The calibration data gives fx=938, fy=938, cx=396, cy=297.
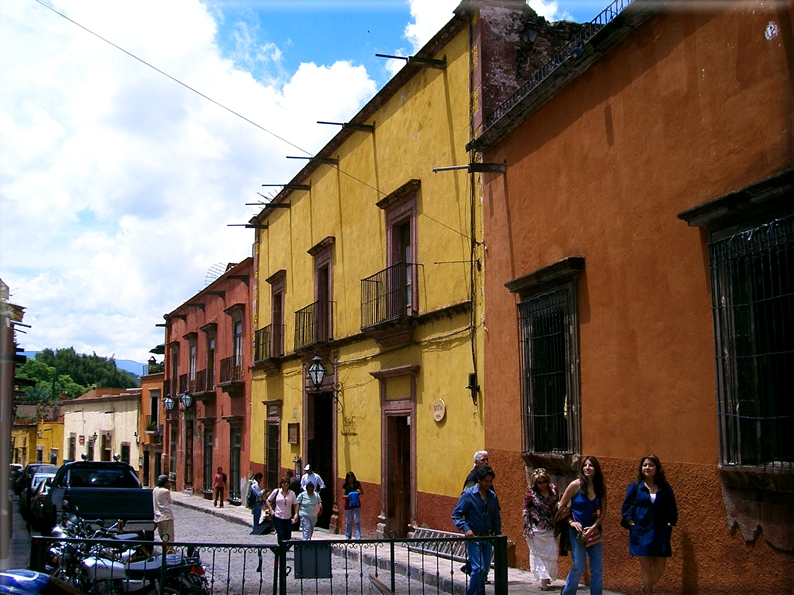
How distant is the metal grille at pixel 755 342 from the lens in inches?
278

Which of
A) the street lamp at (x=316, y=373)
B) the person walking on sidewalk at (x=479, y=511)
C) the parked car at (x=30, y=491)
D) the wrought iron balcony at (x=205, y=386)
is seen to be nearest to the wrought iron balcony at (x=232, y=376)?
the wrought iron balcony at (x=205, y=386)

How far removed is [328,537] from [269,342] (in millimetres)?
7586

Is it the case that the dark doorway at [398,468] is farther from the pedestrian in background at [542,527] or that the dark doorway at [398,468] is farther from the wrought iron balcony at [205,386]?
the wrought iron balcony at [205,386]

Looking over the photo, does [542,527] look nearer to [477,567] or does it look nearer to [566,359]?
[477,567]

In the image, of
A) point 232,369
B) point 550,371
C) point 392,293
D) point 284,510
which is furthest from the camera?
point 232,369

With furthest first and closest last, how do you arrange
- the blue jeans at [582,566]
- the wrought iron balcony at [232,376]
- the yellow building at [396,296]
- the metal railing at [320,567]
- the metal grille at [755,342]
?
the wrought iron balcony at [232,376] → the yellow building at [396,296] → the blue jeans at [582,566] → the metal railing at [320,567] → the metal grille at [755,342]

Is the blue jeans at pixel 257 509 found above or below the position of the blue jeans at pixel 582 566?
below

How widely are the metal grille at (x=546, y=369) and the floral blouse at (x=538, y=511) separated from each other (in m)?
0.69

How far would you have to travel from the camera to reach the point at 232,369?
2875cm

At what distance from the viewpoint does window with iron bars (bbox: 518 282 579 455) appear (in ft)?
34.1

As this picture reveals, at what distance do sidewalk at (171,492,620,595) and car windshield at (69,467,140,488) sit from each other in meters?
3.80

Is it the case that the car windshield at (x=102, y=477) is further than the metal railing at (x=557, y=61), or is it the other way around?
the car windshield at (x=102, y=477)

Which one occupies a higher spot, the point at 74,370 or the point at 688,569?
the point at 74,370

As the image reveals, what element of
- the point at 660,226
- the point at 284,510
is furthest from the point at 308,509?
the point at 660,226
